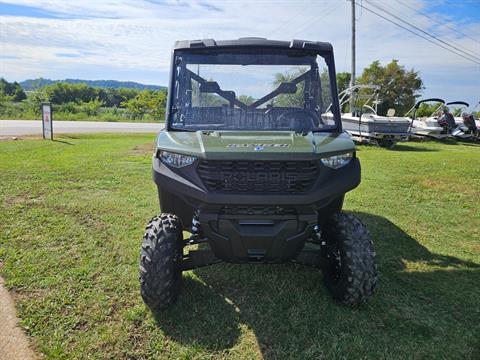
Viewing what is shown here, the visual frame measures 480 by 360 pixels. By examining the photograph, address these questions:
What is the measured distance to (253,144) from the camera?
10.2 feet

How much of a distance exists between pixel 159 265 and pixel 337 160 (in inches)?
63.5

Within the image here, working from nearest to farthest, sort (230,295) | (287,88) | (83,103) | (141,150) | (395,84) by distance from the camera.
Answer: (230,295) → (287,88) → (141,150) → (395,84) → (83,103)

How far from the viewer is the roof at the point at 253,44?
3783 millimetres

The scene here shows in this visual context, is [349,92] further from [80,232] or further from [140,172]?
[80,232]

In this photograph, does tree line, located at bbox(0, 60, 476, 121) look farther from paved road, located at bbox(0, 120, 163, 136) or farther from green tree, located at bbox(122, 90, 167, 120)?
paved road, located at bbox(0, 120, 163, 136)

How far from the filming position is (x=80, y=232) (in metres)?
5.26

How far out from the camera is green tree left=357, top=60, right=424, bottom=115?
32.4m

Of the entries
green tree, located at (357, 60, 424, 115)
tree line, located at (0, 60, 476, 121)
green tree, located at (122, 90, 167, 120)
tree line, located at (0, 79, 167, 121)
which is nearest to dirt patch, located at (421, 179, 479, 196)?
tree line, located at (0, 60, 476, 121)

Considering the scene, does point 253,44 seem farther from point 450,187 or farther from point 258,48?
point 450,187

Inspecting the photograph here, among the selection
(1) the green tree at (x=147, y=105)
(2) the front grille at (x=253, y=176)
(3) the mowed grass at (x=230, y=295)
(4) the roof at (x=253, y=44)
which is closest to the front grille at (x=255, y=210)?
(2) the front grille at (x=253, y=176)

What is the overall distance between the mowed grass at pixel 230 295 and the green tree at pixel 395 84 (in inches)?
1089

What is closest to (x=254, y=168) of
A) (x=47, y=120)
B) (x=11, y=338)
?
(x=11, y=338)

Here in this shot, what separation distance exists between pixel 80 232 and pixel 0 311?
1.89 m

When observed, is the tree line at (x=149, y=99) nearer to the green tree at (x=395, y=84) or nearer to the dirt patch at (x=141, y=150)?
the green tree at (x=395, y=84)
